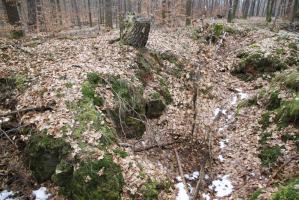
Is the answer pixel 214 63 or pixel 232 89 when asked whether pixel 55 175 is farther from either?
pixel 214 63

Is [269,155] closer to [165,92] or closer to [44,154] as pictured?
[165,92]

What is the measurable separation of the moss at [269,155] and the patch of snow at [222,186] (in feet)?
3.21

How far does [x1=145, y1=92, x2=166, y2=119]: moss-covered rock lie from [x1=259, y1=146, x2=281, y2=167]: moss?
3.22m

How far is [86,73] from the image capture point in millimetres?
7445

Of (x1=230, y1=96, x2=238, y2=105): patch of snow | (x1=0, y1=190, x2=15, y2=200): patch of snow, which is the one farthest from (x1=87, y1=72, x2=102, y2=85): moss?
(x1=230, y1=96, x2=238, y2=105): patch of snow

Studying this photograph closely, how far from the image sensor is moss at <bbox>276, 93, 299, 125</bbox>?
6684 mm

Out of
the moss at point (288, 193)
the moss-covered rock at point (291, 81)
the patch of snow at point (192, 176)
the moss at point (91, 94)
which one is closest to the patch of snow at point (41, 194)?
the moss at point (91, 94)

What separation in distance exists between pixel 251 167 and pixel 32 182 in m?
4.88

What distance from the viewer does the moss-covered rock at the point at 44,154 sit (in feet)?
17.9

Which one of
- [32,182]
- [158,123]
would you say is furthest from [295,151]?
[32,182]

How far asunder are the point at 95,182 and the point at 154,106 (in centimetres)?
376

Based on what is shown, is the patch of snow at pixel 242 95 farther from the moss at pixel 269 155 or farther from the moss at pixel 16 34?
the moss at pixel 16 34

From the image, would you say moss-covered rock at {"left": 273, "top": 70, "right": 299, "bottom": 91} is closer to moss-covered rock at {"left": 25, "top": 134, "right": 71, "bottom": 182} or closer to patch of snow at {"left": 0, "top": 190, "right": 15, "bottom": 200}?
moss-covered rock at {"left": 25, "top": 134, "right": 71, "bottom": 182}

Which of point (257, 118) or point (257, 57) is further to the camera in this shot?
point (257, 57)
